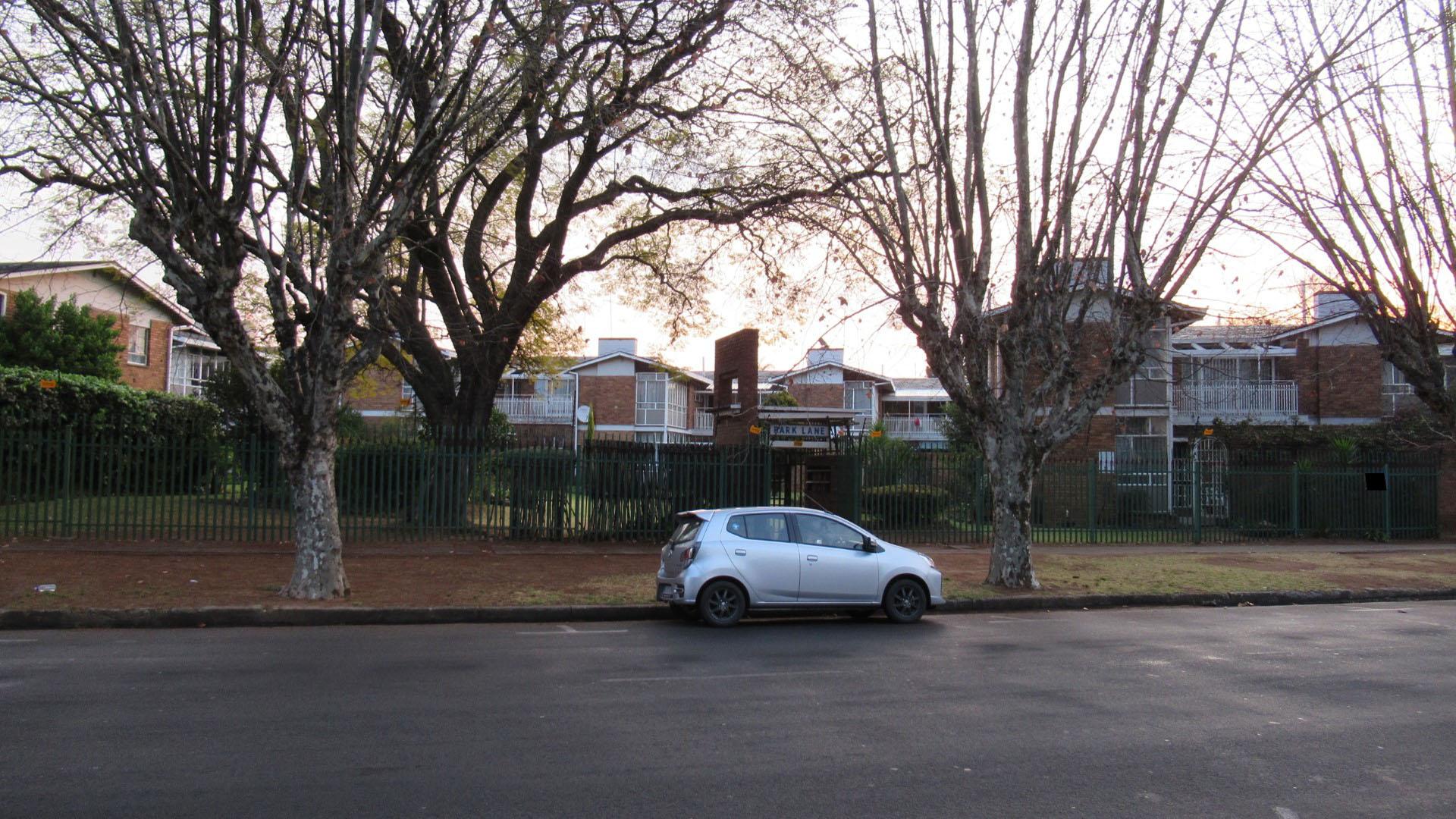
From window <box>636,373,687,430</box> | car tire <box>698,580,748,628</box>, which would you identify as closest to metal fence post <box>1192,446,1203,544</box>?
car tire <box>698,580,748,628</box>

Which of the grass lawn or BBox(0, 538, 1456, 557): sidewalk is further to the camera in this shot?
BBox(0, 538, 1456, 557): sidewalk

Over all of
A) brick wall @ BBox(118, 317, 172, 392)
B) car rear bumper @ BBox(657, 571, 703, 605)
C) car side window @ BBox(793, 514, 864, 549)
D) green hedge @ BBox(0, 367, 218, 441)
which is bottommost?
car rear bumper @ BBox(657, 571, 703, 605)

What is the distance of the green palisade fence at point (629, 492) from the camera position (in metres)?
16.6

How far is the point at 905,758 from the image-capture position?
590 centimetres

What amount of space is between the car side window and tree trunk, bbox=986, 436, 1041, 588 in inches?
142

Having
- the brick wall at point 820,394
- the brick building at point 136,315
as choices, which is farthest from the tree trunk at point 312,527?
the brick wall at point 820,394

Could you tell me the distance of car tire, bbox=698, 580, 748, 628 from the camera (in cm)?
1138

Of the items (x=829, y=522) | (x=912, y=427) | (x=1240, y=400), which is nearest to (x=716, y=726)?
(x=829, y=522)

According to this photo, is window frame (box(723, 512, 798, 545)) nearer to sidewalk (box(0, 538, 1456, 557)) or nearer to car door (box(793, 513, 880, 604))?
car door (box(793, 513, 880, 604))

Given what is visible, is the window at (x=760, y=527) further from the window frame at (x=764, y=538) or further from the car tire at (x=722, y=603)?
the car tire at (x=722, y=603)

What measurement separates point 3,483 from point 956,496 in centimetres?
1692

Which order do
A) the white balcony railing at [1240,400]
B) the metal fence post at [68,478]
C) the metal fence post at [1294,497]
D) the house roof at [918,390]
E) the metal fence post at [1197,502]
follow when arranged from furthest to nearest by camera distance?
the house roof at [918,390]
the white balcony railing at [1240,400]
the metal fence post at [1294,497]
the metal fence post at [1197,502]
the metal fence post at [68,478]

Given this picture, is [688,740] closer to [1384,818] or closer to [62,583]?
[1384,818]

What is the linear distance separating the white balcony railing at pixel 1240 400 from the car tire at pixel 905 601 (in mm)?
25017
